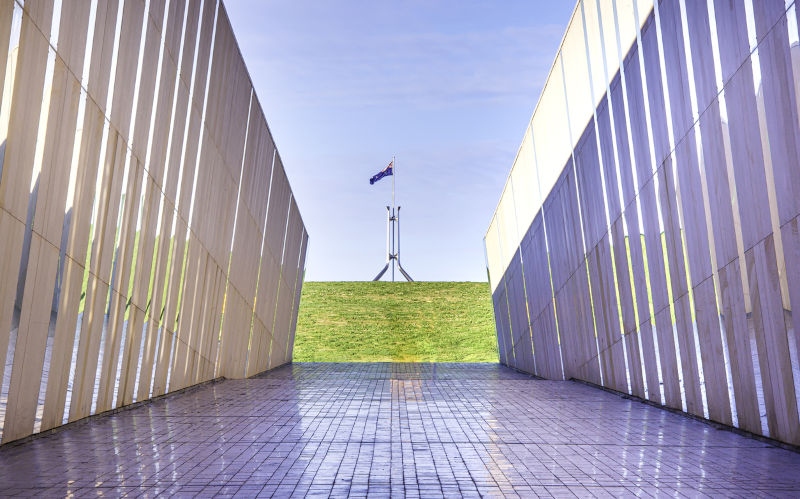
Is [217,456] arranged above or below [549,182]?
below

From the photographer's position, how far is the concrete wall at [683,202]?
260 inches

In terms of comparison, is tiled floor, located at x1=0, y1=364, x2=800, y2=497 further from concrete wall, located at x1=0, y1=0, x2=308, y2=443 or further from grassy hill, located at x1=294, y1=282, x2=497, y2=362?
grassy hill, located at x1=294, y1=282, x2=497, y2=362

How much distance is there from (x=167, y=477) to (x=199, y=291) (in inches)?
319

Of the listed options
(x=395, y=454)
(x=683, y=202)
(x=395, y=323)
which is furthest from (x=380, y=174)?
(x=395, y=454)

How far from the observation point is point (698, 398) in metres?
8.87

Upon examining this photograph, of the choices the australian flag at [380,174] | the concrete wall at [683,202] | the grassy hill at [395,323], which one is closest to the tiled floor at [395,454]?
the concrete wall at [683,202]

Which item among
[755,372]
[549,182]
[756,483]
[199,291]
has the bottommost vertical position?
[756,483]

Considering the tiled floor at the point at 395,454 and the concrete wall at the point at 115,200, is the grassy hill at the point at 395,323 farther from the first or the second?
the tiled floor at the point at 395,454

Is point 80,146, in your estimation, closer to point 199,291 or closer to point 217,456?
point 217,456

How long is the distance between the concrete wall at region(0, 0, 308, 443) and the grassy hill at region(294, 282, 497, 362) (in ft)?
78.7

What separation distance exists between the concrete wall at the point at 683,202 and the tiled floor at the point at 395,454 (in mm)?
709

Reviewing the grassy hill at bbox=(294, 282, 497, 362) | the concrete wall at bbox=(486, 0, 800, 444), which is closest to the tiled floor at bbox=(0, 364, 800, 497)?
the concrete wall at bbox=(486, 0, 800, 444)

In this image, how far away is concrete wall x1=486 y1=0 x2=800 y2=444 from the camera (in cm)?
661

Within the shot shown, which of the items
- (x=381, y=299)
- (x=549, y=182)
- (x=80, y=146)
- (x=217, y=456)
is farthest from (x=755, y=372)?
(x=381, y=299)
